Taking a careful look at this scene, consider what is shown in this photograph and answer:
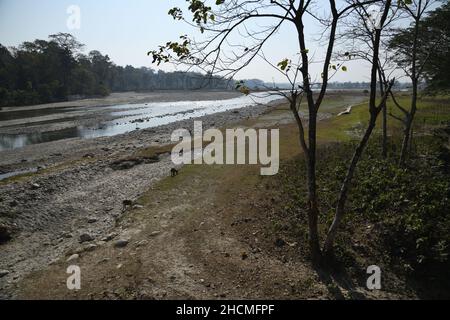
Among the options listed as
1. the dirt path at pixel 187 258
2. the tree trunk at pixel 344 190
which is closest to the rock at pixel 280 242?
the dirt path at pixel 187 258

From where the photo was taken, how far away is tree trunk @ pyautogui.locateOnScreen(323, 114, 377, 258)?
8789mm

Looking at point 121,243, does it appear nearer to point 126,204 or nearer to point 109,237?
point 109,237

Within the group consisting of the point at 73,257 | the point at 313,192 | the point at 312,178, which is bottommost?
the point at 73,257

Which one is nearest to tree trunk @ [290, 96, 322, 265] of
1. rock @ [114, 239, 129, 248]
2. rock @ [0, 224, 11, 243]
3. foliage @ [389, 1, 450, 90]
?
rock @ [114, 239, 129, 248]

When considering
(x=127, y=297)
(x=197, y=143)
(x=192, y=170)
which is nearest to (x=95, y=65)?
(x=197, y=143)

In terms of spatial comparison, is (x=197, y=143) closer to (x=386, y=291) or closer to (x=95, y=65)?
(x=386, y=291)

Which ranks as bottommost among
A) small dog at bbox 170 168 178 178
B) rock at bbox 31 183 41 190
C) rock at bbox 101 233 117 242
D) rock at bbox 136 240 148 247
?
rock at bbox 101 233 117 242

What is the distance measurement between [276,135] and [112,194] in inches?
691

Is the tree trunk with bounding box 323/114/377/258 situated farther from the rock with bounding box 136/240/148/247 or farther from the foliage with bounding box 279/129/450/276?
the rock with bounding box 136/240/148/247

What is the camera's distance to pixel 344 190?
9.16 metres

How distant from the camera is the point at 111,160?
24.1 m

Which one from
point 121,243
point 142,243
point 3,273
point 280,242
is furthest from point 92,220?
point 280,242

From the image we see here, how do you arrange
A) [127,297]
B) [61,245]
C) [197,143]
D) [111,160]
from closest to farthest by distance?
[127,297] → [61,245] → [111,160] → [197,143]

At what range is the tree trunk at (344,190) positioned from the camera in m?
8.79
